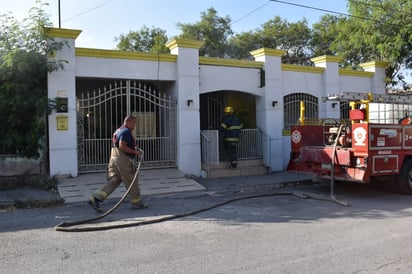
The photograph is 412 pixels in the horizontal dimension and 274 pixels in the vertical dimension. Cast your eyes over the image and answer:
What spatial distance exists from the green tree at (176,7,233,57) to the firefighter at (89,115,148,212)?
22923 mm

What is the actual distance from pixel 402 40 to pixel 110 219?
1214cm

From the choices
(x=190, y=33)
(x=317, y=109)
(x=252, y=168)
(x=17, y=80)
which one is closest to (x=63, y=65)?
(x=17, y=80)

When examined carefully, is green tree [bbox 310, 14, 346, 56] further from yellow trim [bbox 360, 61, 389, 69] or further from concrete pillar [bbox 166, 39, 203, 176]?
concrete pillar [bbox 166, 39, 203, 176]

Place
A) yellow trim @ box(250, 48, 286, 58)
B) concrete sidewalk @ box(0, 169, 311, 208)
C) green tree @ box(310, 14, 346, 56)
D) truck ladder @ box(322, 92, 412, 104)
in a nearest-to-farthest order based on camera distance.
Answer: concrete sidewalk @ box(0, 169, 311, 208)
truck ladder @ box(322, 92, 412, 104)
yellow trim @ box(250, 48, 286, 58)
green tree @ box(310, 14, 346, 56)

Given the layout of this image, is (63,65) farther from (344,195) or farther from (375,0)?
(375,0)

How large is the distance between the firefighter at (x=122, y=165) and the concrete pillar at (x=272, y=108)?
595 cm

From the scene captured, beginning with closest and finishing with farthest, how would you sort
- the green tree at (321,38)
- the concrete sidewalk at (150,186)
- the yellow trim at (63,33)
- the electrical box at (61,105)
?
the concrete sidewalk at (150,186), the yellow trim at (63,33), the electrical box at (61,105), the green tree at (321,38)

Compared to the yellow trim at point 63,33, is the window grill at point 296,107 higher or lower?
lower

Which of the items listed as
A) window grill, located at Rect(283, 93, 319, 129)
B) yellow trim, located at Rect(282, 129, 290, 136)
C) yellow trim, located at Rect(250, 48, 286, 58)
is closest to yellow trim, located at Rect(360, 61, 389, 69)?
window grill, located at Rect(283, 93, 319, 129)

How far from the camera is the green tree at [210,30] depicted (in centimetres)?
2958

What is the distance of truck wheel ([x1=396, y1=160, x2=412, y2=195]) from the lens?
9.05 meters

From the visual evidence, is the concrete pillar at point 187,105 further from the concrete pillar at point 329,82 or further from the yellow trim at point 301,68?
the concrete pillar at point 329,82

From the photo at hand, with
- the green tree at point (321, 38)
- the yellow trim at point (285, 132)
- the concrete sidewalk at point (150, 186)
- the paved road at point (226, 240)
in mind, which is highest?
the green tree at point (321, 38)

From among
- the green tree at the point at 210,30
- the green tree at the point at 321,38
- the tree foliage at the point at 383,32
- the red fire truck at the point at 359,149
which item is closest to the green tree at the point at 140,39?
the green tree at the point at 210,30
